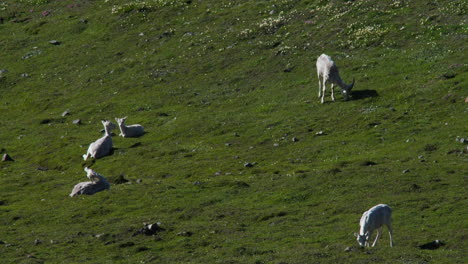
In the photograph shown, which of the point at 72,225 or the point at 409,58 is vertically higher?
the point at 72,225

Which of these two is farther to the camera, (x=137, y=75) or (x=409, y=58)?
(x=137, y=75)

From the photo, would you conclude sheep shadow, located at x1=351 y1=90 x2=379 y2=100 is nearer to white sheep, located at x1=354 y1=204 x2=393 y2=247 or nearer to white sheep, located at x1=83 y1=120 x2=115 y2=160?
white sheep, located at x1=83 y1=120 x2=115 y2=160

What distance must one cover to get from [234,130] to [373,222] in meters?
23.1

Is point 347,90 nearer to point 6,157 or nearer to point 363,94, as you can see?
point 363,94

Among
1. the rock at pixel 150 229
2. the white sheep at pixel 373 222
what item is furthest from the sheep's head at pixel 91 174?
the white sheep at pixel 373 222

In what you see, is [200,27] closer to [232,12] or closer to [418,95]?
[232,12]

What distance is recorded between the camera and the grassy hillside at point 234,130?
29375mm

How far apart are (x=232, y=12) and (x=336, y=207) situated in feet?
144

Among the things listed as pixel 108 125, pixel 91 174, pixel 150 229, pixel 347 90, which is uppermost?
pixel 150 229

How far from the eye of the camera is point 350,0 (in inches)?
2672

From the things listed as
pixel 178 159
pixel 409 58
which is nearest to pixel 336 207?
pixel 178 159

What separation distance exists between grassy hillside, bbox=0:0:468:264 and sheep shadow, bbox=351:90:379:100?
13cm

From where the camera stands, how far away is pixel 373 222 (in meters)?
26.1

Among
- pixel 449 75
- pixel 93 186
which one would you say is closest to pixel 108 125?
pixel 93 186
